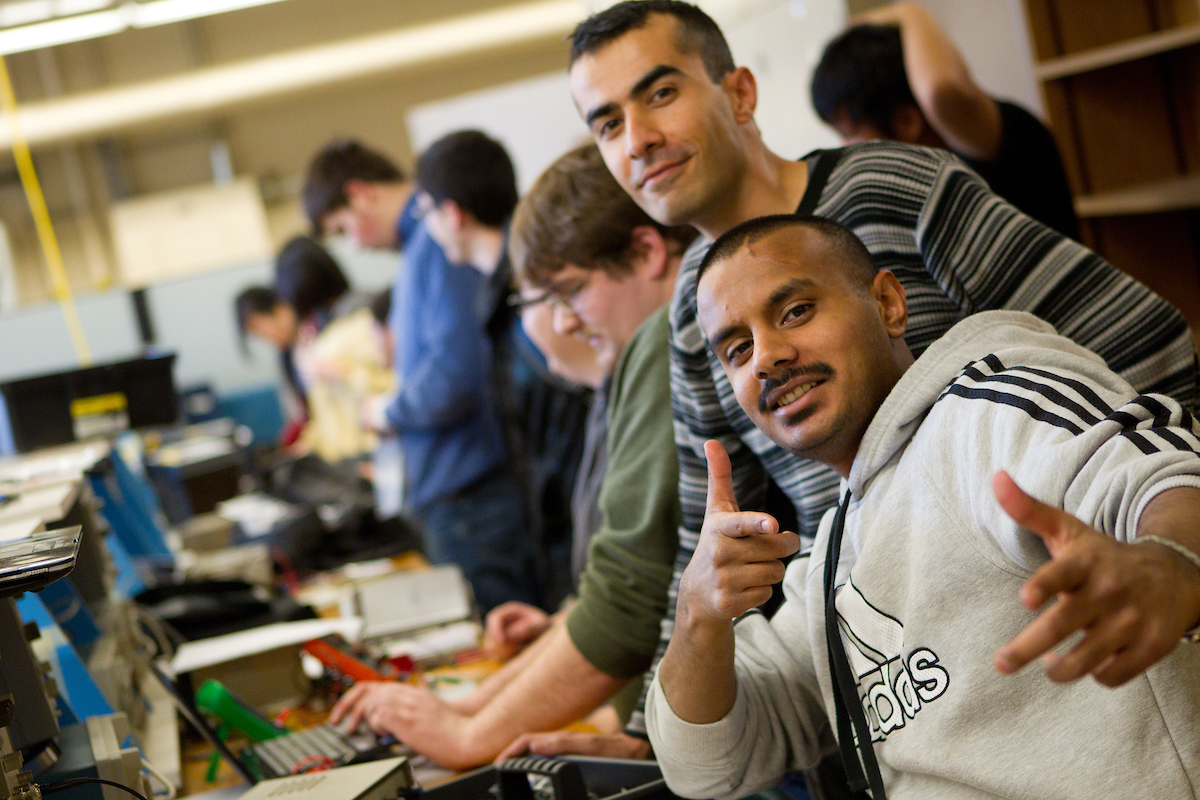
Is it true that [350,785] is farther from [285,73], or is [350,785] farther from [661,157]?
[285,73]

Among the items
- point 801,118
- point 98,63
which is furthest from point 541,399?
point 98,63

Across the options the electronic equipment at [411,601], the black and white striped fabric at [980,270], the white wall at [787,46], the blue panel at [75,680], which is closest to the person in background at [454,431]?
the electronic equipment at [411,601]

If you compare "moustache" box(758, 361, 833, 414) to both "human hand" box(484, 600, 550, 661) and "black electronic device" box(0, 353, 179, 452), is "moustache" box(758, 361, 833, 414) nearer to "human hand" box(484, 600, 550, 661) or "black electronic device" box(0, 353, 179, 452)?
"human hand" box(484, 600, 550, 661)

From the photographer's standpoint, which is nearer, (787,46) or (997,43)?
(997,43)

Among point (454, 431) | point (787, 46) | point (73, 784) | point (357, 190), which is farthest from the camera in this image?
point (357, 190)

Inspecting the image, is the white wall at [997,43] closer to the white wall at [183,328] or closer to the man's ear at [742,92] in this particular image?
the man's ear at [742,92]

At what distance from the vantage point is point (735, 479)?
1369 mm

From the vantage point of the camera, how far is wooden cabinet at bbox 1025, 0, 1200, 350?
8.71 ft

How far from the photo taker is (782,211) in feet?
4.18

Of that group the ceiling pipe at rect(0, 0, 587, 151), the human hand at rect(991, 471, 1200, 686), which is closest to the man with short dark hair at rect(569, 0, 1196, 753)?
the human hand at rect(991, 471, 1200, 686)

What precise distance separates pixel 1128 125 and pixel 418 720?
2269 millimetres

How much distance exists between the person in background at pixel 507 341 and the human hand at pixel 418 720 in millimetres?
1113

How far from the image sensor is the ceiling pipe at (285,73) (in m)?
7.45

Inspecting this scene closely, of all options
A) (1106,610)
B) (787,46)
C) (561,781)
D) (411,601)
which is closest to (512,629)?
(411,601)
